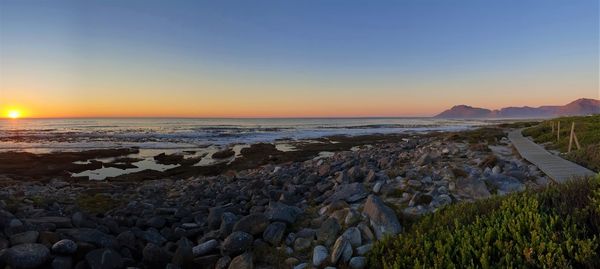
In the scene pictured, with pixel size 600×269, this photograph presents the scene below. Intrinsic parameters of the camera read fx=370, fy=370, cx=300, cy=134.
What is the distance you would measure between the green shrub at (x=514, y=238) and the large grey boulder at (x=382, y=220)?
1.74 feet

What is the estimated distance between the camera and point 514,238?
4160 millimetres

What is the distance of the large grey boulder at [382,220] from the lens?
5898 millimetres

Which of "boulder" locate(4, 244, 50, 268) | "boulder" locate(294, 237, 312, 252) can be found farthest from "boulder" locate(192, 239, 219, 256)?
"boulder" locate(4, 244, 50, 268)

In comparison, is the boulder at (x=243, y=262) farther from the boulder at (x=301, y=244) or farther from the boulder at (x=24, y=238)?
the boulder at (x=24, y=238)

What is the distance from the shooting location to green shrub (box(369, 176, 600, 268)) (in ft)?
12.4

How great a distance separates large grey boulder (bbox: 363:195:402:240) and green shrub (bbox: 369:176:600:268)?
1.74 ft

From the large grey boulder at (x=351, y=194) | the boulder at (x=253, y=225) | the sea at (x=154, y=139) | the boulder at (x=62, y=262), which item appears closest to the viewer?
the boulder at (x=62, y=262)

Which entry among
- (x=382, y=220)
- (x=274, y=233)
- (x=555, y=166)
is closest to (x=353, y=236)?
(x=382, y=220)

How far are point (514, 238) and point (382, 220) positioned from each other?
7.25ft

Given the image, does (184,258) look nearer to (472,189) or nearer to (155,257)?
(155,257)

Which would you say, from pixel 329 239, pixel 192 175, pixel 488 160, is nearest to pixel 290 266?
pixel 329 239

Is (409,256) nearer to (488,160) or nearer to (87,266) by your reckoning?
(87,266)

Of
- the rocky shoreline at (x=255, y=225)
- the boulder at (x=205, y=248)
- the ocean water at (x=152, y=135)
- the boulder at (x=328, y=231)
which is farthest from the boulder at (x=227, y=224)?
the ocean water at (x=152, y=135)

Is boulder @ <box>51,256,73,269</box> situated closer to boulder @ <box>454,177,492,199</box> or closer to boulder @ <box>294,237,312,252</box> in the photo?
boulder @ <box>294,237,312,252</box>
